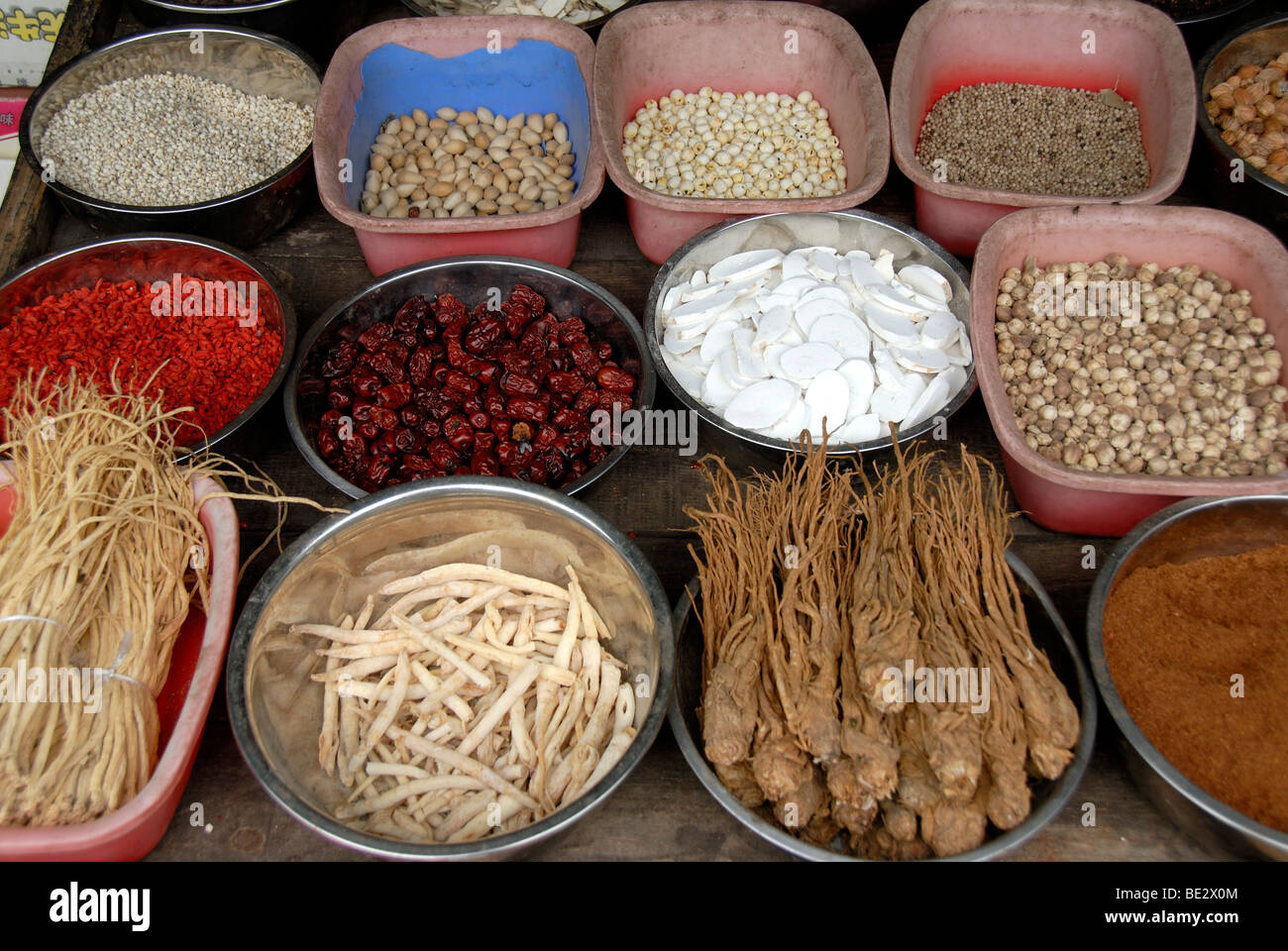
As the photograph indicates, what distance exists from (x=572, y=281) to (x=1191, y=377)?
4.33 ft

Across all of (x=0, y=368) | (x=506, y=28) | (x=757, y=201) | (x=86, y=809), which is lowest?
(x=86, y=809)

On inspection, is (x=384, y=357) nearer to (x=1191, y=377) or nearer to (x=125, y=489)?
(x=125, y=489)

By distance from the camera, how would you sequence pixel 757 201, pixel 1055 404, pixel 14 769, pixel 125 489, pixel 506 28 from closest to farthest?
pixel 14 769, pixel 125 489, pixel 1055 404, pixel 757 201, pixel 506 28

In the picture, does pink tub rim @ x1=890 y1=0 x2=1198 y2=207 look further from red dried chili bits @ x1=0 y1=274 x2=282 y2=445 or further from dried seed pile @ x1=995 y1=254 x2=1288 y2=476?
red dried chili bits @ x1=0 y1=274 x2=282 y2=445

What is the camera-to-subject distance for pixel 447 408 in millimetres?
2016

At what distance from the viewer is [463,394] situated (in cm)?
204

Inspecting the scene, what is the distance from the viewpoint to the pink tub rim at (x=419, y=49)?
6.83 feet

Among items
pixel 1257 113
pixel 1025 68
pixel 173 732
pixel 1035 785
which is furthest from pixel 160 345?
pixel 1257 113

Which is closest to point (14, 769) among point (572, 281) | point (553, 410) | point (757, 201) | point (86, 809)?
point (86, 809)

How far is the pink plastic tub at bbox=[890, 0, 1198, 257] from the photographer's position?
218 cm

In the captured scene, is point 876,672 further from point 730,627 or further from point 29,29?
point 29,29

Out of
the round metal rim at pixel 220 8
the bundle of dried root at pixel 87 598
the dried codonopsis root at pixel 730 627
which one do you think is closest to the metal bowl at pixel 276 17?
the round metal rim at pixel 220 8

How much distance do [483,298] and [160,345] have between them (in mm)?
710

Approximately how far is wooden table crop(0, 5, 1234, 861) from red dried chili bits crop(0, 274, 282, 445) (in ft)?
0.42
